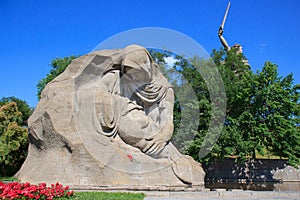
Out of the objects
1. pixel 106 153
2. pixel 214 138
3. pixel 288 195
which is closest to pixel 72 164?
pixel 106 153

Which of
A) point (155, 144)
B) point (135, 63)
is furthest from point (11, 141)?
point (135, 63)

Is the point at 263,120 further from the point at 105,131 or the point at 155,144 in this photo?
the point at 105,131

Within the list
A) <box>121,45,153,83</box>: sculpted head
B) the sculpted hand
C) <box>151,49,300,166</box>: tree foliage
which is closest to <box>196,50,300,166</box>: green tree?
<box>151,49,300,166</box>: tree foliage

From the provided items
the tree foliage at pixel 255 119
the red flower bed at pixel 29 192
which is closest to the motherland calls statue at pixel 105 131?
the red flower bed at pixel 29 192

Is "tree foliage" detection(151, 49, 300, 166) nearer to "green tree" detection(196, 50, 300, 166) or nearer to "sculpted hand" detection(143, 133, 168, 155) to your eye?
"green tree" detection(196, 50, 300, 166)

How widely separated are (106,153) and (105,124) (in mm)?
932

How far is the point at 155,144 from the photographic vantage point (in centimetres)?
991

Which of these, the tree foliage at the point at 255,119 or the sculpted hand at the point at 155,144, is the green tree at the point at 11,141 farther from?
the sculpted hand at the point at 155,144

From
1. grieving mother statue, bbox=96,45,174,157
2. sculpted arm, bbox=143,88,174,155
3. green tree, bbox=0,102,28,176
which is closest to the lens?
grieving mother statue, bbox=96,45,174,157

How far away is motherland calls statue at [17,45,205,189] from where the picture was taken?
8.17 meters

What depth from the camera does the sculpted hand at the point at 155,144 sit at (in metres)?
9.76

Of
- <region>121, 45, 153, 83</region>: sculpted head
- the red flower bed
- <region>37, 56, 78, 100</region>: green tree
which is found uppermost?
<region>37, 56, 78, 100</region>: green tree

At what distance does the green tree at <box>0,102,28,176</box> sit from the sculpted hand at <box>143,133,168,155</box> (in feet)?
51.4

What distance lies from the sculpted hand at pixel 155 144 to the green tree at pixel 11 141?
1567 cm
